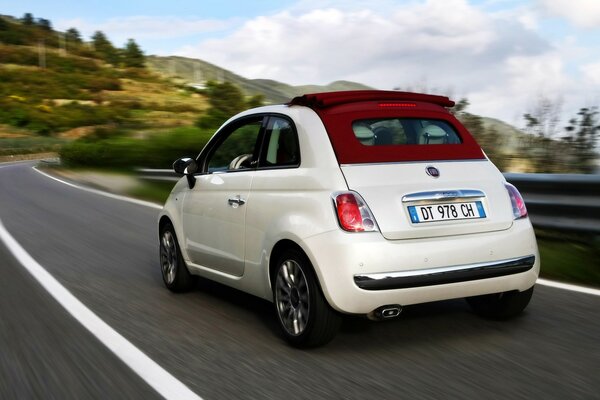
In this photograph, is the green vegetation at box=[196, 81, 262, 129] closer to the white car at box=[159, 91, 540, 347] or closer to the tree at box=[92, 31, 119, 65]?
the white car at box=[159, 91, 540, 347]

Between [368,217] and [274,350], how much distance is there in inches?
43.2

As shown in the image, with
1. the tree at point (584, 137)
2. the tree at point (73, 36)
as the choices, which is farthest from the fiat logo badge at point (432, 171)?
the tree at point (73, 36)

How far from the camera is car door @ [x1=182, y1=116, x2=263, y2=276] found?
5.91 m

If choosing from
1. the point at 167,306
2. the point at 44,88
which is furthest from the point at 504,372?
the point at 44,88

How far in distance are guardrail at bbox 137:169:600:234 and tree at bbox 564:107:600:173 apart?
1.22 metres

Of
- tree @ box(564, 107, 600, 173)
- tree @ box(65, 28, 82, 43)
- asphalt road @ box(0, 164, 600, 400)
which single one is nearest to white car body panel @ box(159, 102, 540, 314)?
asphalt road @ box(0, 164, 600, 400)

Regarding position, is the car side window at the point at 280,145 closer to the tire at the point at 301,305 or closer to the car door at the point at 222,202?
the car door at the point at 222,202

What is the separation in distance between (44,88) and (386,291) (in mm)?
123012

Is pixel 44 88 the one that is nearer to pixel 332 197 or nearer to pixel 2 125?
pixel 2 125

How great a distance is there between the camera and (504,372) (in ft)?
14.6

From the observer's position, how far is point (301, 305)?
5113 millimetres

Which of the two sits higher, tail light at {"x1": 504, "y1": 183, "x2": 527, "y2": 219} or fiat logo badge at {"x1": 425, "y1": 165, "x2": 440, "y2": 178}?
fiat logo badge at {"x1": 425, "y1": 165, "x2": 440, "y2": 178}

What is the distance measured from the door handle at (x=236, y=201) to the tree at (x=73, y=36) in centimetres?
18125

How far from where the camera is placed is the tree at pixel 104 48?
16038 centimetres
